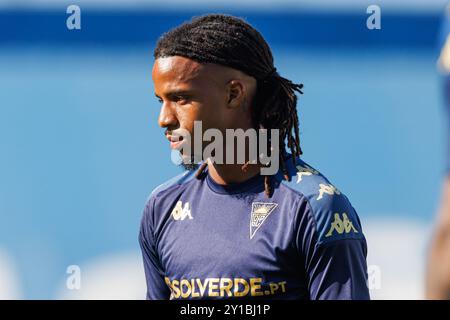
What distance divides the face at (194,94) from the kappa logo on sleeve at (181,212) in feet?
0.86

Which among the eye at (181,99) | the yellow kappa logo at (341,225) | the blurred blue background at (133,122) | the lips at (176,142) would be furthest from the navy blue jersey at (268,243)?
the blurred blue background at (133,122)

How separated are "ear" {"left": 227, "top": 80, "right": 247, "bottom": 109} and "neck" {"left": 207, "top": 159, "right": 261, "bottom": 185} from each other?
21cm

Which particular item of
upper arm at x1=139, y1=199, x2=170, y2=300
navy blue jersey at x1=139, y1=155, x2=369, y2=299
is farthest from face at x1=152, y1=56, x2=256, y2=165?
upper arm at x1=139, y1=199, x2=170, y2=300

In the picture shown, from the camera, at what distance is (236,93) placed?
312cm

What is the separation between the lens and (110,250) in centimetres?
548

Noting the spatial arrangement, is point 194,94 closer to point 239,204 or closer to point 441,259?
point 239,204

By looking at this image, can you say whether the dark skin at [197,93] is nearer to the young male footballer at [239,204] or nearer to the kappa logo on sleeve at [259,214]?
the young male footballer at [239,204]

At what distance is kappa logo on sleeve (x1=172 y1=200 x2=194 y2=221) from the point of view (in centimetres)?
321

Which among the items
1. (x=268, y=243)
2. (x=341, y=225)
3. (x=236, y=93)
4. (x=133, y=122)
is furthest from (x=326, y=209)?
(x=133, y=122)

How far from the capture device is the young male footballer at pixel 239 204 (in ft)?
9.70

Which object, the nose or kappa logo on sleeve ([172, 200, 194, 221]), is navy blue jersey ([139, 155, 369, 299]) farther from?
the nose
